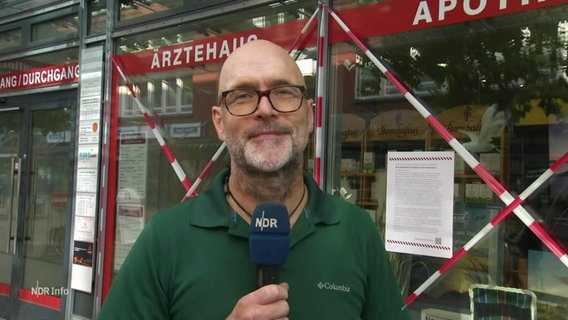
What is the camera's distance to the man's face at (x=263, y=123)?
150 centimetres

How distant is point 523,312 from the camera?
10.4 ft

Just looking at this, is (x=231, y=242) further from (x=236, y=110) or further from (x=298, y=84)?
(x=298, y=84)

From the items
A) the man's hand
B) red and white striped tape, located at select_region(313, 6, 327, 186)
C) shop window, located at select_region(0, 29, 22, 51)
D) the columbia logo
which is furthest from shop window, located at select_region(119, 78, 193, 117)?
the man's hand

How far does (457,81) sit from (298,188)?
2.28 m

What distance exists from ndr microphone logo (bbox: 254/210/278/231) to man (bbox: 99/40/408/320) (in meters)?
0.15

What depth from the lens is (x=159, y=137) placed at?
500cm

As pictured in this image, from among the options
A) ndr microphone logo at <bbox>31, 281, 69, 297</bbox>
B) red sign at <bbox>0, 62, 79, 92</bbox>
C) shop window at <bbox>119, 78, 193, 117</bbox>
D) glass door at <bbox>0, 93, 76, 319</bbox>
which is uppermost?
red sign at <bbox>0, 62, 79, 92</bbox>

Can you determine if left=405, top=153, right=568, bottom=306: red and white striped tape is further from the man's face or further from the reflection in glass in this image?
the reflection in glass

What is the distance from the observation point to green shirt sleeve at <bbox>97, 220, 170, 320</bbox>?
4.61ft

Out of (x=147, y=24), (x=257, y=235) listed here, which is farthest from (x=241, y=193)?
(x=147, y=24)

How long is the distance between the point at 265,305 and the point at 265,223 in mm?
241

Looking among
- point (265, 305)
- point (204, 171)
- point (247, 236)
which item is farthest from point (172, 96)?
point (265, 305)

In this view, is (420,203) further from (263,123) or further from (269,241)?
(269,241)

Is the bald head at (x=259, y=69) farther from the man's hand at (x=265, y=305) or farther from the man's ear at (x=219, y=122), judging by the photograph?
the man's hand at (x=265, y=305)
